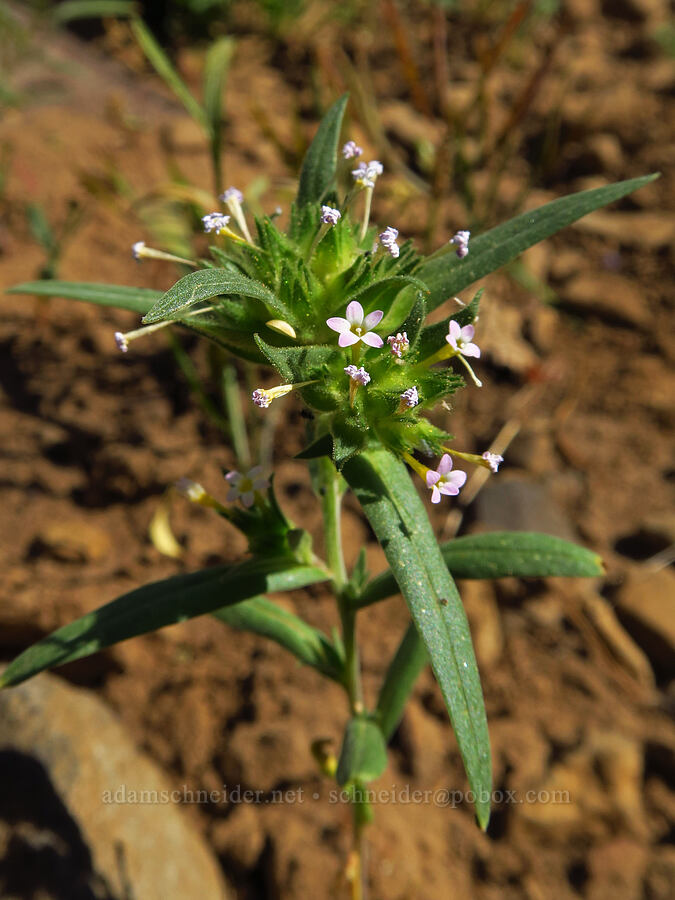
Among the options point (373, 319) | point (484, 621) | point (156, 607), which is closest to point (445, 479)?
point (373, 319)

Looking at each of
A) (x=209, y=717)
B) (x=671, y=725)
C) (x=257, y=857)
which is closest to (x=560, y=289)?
(x=671, y=725)

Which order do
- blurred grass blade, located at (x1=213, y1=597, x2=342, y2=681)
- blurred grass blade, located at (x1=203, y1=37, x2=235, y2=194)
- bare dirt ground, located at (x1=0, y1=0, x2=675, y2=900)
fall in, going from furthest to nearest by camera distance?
1. blurred grass blade, located at (x1=203, y1=37, x2=235, y2=194)
2. bare dirt ground, located at (x1=0, y1=0, x2=675, y2=900)
3. blurred grass blade, located at (x1=213, y1=597, x2=342, y2=681)

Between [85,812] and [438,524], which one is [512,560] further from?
[85,812]

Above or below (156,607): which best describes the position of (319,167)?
above

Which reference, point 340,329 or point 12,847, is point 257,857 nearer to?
point 12,847

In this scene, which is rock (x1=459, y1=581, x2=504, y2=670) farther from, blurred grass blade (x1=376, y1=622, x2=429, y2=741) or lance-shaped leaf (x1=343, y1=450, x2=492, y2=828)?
lance-shaped leaf (x1=343, y1=450, x2=492, y2=828)

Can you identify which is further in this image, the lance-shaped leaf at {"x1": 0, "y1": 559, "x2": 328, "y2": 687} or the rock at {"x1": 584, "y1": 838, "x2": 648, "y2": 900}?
the rock at {"x1": 584, "y1": 838, "x2": 648, "y2": 900}

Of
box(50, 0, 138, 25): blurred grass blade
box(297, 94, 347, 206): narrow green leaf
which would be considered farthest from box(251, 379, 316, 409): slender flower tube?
box(50, 0, 138, 25): blurred grass blade
